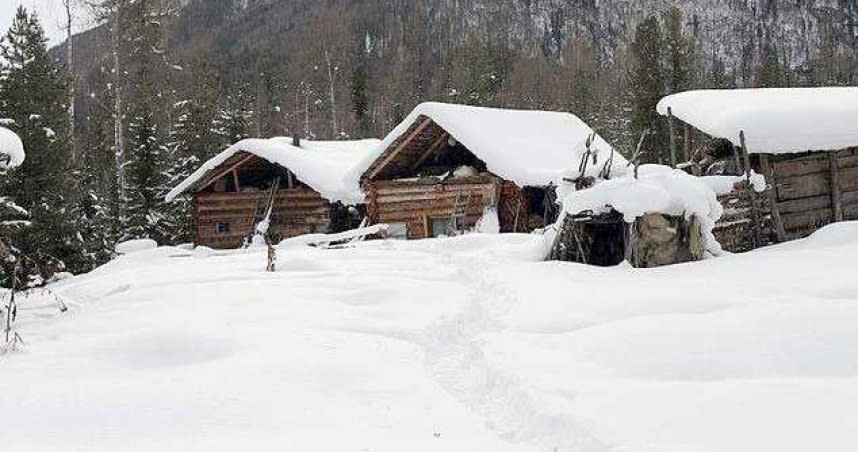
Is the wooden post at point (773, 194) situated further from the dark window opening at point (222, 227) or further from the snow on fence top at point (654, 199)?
the dark window opening at point (222, 227)

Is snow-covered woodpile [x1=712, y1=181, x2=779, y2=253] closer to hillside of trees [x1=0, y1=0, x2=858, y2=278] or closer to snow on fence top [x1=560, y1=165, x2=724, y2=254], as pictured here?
snow on fence top [x1=560, y1=165, x2=724, y2=254]

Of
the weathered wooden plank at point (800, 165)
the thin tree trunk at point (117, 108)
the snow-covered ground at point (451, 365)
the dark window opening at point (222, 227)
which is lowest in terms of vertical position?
the snow-covered ground at point (451, 365)

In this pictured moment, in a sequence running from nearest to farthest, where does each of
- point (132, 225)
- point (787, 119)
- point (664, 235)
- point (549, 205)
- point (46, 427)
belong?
1. point (46, 427)
2. point (664, 235)
3. point (787, 119)
4. point (549, 205)
5. point (132, 225)

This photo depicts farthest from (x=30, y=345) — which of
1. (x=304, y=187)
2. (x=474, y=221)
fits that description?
(x=304, y=187)

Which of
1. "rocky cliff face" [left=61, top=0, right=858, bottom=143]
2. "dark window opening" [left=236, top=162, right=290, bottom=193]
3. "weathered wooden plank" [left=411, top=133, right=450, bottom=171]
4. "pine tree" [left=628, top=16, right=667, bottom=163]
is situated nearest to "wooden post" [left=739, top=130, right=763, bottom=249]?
"weathered wooden plank" [left=411, top=133, right=450, bottom=171]

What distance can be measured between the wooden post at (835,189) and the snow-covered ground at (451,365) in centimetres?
603

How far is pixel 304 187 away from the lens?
80.7 ft

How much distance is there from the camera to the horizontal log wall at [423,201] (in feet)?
65.6

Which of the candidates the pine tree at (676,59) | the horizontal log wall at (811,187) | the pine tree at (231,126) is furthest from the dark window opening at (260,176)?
the pine tree at (676,59)

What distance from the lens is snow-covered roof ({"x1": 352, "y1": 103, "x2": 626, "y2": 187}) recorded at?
1833 cm

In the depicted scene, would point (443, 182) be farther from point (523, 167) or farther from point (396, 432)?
point (396, 432)

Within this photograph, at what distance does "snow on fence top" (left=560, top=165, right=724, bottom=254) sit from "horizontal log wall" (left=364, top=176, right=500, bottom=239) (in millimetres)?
8308

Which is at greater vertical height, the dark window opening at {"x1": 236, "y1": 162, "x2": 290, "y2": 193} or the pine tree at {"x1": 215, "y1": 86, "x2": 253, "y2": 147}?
the pine tree at {"x1": 215, "y1": 86, "x2": 253, "y2": 147}

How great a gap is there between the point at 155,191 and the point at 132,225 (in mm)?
1702
